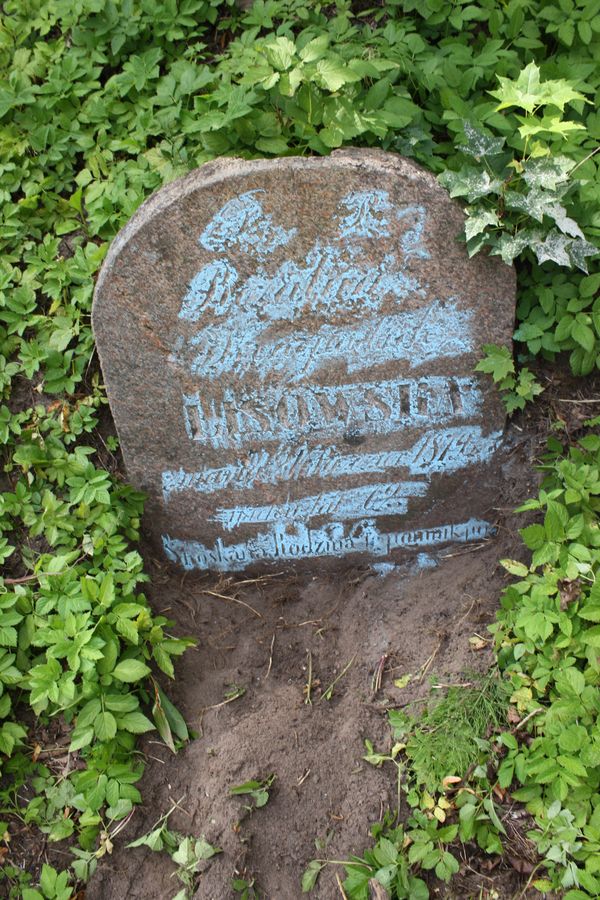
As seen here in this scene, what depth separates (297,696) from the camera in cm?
285

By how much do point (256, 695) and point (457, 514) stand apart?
1024 mm

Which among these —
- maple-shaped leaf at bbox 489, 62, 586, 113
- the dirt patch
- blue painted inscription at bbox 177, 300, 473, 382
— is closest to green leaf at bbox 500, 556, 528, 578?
the dirt patch

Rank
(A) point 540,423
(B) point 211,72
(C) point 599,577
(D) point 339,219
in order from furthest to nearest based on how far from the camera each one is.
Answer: (B) point 211,72 → (A) point 540,423 → (D) point 339,219 → (C) point 599,577

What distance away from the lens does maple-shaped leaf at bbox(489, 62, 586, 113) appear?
2.55 m

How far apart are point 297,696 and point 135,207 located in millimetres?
1883

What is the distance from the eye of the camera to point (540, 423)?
306cm

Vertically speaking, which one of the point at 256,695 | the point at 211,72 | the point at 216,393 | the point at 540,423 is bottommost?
the point at 256,695

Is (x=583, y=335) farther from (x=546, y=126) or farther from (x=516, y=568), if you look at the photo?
(x=516, y=568)

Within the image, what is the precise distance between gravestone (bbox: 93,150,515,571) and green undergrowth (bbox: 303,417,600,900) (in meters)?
0.57

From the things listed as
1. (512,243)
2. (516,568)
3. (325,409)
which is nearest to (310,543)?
(325,409)

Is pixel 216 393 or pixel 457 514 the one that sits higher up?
pixel 216 393

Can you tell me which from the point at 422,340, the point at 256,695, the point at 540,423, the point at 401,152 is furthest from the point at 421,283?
the point at 256,695

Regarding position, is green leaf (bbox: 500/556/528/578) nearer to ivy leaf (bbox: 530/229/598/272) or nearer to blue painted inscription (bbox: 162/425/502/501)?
blue painted inscription (bbox: 162/425/502/501)

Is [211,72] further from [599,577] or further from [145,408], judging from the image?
[599,577]
